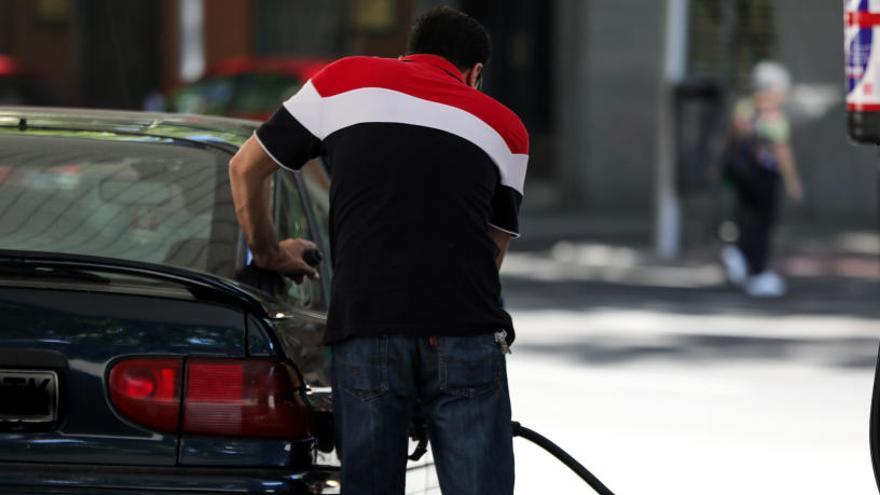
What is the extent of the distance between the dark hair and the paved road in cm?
315

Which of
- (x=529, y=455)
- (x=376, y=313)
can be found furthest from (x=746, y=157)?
(x=376, y=313)

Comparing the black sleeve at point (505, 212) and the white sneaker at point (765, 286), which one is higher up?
the white sneaker at point (765, 286)

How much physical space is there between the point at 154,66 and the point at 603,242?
361 inches

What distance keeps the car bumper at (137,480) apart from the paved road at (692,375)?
316cm

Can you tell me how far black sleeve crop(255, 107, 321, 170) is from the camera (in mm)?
4492

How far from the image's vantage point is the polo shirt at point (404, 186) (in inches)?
172

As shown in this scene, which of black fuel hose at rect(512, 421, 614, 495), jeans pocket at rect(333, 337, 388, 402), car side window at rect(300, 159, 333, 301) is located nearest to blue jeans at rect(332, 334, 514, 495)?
jeans pocket at rect(333, 337, 388, 402)

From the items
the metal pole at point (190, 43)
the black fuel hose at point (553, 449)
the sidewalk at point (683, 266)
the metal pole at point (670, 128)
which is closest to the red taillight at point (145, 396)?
the black fuel hose at point (553, 449)

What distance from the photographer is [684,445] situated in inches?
342

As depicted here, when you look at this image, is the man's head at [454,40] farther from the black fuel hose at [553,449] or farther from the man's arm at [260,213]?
the black fuel hose at [553,449]

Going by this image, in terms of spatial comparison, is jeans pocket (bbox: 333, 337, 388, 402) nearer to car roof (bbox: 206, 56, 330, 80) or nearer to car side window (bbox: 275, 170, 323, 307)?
car side window (bbox: 275, 170, 323, 307)

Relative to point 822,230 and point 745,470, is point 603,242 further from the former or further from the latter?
point 745,470

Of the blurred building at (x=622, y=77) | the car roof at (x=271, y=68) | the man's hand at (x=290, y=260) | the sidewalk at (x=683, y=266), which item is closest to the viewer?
the man's hand at (x=290, y=260)

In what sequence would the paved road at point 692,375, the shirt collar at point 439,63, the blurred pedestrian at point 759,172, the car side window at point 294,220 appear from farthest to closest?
the blurred pedestrian at point 759,172 → the paved road at point 692,375 → the car side window at point 294,220 → the shirt collar at point 439,63
